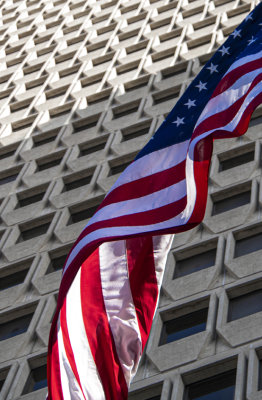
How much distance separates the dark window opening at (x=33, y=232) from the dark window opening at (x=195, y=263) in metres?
6.11

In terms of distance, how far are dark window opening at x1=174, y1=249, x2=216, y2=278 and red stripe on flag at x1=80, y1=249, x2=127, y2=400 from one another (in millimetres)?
8330

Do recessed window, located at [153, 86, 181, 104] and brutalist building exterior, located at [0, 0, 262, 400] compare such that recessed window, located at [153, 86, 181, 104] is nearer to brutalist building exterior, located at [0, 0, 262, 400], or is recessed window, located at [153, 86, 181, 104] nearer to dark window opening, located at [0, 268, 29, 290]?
brutalist building exterior, located at [0, 0, 262, 400]

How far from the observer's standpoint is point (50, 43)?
138 feet

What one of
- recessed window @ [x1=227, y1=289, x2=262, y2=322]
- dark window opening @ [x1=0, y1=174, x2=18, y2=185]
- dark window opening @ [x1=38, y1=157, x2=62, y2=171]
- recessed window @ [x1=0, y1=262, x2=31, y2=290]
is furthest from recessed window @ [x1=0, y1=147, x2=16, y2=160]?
recessed window @ [x1=227, y1=289, x2=262, y2=322]

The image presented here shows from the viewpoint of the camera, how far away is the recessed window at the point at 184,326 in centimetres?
1783

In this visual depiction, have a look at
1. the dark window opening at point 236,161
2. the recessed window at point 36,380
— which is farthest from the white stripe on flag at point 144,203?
the dark window opening at point 236,161

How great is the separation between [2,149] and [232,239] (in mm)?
14406

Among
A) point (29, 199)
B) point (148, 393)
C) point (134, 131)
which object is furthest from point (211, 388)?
point (134, 131)

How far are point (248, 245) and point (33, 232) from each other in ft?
26.6

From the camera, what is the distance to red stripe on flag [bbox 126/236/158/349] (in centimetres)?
1135

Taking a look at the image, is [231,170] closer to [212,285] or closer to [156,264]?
[212,285]

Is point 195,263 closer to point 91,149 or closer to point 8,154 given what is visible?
point 91,149

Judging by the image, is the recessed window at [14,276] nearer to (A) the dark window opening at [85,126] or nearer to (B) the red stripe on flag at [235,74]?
(A) the dark window opening at [85,126]

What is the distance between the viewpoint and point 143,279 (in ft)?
38.3
